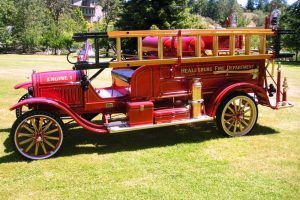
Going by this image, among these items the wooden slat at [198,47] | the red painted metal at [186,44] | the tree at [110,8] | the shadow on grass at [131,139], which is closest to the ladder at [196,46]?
the wooden slat at [198,47]

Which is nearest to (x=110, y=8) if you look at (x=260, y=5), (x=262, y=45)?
(x=262, y=45)

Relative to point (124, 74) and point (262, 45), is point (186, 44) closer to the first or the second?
point (124, 74)

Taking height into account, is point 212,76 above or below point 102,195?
above

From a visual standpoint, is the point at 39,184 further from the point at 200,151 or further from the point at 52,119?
the point at 200,151

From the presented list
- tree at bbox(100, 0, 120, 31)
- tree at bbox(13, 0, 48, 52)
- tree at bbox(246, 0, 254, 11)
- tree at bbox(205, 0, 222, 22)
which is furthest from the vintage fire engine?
tree at bbox(246, 0, 254, 11)

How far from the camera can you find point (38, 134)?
5.93m

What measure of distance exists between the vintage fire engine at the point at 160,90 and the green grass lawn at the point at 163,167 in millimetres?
419

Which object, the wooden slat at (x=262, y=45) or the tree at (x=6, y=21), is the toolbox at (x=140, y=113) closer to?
the wooden slat at (x=262, y=45)

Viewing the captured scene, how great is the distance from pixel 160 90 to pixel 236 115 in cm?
163

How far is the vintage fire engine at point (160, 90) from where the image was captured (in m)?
5.97

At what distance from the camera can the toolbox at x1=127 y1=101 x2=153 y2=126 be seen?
6.31 meters

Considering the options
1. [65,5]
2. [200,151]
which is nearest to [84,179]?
[200,151]

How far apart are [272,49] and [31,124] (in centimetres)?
492

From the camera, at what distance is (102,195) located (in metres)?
4.70
